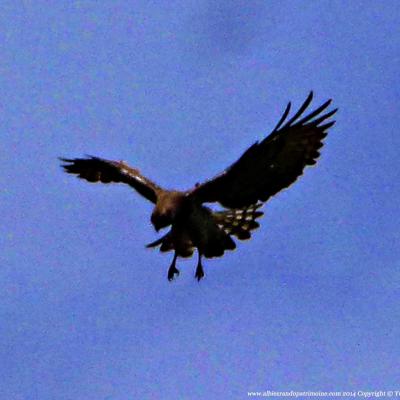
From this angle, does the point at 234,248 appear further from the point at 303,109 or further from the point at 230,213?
the point at 303,109

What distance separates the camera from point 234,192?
1862 cm

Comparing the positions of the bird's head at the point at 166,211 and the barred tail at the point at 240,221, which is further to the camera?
the barred tail at the point at 240,221

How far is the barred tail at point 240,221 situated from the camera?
63.9 feet

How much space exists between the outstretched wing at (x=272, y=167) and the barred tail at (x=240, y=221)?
687 mm

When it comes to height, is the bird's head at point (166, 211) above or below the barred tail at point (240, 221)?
below

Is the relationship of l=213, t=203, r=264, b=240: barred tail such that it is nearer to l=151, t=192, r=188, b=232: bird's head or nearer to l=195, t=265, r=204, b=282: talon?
l=195, t=265, r=204, b=282: talon

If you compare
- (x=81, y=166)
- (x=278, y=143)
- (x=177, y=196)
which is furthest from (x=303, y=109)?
(x=81, y=166)

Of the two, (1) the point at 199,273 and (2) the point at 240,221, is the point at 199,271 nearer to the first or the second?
(1) the point at 199,273

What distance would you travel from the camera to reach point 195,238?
750 inches

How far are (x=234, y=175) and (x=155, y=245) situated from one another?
1800 mm

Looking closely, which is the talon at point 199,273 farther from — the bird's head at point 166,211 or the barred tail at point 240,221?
the bird's head at point 166,211

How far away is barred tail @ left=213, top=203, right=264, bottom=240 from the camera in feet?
63.9

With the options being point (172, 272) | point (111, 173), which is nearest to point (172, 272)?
point (172, 272)

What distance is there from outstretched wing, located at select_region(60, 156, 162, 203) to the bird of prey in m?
0.02
